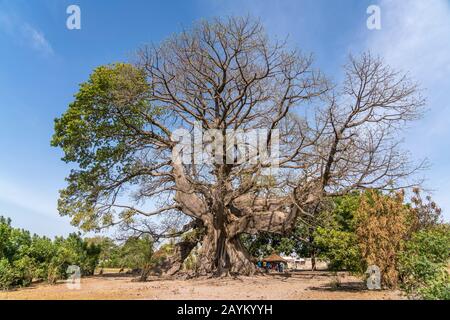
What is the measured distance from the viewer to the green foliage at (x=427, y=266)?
621 cm

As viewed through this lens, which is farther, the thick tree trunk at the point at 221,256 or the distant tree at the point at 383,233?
the thick tree trunk at the point at 221,256

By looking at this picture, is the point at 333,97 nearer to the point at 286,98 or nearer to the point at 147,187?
the point at 286,98

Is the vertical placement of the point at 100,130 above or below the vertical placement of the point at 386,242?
above

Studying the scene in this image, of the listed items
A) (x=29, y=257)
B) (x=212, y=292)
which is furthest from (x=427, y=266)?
(x=29, y=257)

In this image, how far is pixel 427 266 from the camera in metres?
7.16

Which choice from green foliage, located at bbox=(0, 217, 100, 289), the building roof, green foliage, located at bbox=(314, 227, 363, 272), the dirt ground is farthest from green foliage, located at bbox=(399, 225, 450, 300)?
the building roof

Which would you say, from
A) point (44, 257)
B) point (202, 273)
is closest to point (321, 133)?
point (202, 273)

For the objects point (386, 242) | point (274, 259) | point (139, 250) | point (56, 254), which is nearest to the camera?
point (386, 242)

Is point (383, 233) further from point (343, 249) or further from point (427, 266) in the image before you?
point (427, 266)

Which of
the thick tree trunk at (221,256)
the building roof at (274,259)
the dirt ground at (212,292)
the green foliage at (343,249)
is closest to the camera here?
the dirt ground at (212,292)

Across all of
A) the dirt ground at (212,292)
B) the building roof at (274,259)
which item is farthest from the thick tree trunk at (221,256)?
the building roof at (274,259)

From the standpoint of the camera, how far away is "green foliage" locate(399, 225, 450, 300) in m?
6.21

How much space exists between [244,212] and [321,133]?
→ 6212 millimetres

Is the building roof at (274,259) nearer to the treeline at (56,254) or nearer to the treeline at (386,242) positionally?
the treeline at (56,254)
